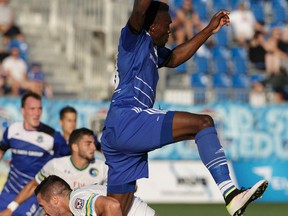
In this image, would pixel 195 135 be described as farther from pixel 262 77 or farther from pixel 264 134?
pixel 262 77

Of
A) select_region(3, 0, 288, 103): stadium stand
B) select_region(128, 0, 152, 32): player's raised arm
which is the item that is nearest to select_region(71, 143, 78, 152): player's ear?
select_region(128, 0, 152, 32): player's raised arm

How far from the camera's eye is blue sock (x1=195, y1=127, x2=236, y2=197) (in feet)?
22.5

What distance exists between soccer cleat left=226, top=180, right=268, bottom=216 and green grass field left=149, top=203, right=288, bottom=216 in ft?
29.4

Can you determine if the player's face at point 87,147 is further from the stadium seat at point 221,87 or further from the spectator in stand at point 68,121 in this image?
the stadium seat at point 221,87

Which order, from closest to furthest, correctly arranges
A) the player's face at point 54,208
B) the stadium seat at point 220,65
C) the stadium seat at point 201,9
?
the player's face at point 54,208, the stadium seat at point 220,65, the stadium seat at point 201,9

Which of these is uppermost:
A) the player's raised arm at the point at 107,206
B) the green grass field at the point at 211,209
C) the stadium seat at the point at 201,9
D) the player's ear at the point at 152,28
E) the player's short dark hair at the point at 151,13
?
the stadium seat at the point at 201,9

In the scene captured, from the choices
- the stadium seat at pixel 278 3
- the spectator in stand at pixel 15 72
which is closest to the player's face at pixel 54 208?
the spectator in stand at pixel 15 72

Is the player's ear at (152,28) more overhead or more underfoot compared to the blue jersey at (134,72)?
more overhead

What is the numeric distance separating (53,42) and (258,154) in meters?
6.62

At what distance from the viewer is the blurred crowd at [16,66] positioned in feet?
65.4

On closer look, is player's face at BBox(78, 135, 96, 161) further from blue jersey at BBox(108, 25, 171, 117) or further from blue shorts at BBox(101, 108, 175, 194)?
blue jersey at BBox(108, 25, 171, 117)

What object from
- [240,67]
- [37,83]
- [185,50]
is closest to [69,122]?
[185,50]

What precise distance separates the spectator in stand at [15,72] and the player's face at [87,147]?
10.1m

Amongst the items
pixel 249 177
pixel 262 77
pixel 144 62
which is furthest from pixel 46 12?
pixel 144 62
